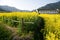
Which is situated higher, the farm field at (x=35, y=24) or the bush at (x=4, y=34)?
the farm field at (x=35, y=24)

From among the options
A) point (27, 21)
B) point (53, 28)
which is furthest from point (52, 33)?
point (27, 21)

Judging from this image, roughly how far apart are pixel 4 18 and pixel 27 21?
3834mm

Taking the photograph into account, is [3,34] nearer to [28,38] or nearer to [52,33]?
[28,38]

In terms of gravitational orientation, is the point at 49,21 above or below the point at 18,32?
above

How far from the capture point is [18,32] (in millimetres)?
15984

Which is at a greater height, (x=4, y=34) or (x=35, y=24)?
(x=35, y=24)

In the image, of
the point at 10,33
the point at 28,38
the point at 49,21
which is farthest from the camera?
the point at 10,33

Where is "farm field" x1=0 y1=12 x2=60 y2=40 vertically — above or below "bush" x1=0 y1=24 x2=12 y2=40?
above

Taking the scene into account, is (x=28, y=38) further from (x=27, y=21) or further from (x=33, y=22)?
(x=27, y=21)

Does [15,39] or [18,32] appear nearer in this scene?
[15,39]

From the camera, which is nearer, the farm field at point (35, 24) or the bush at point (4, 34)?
the farm field at point (35, 24)

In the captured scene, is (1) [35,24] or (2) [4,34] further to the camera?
(2) [4,34]

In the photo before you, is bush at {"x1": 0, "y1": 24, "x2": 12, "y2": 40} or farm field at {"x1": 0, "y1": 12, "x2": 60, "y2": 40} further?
bush at {"x1": 0, "y1": 24, "x2": 12, "y2": 40}

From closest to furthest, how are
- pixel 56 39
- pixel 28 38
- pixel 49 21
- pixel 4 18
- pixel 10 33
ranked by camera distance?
1. pixel 56 39
2. pixel 49 21
3. pixel 28 38
4. pixel 10 33
5. pixel 4 18
